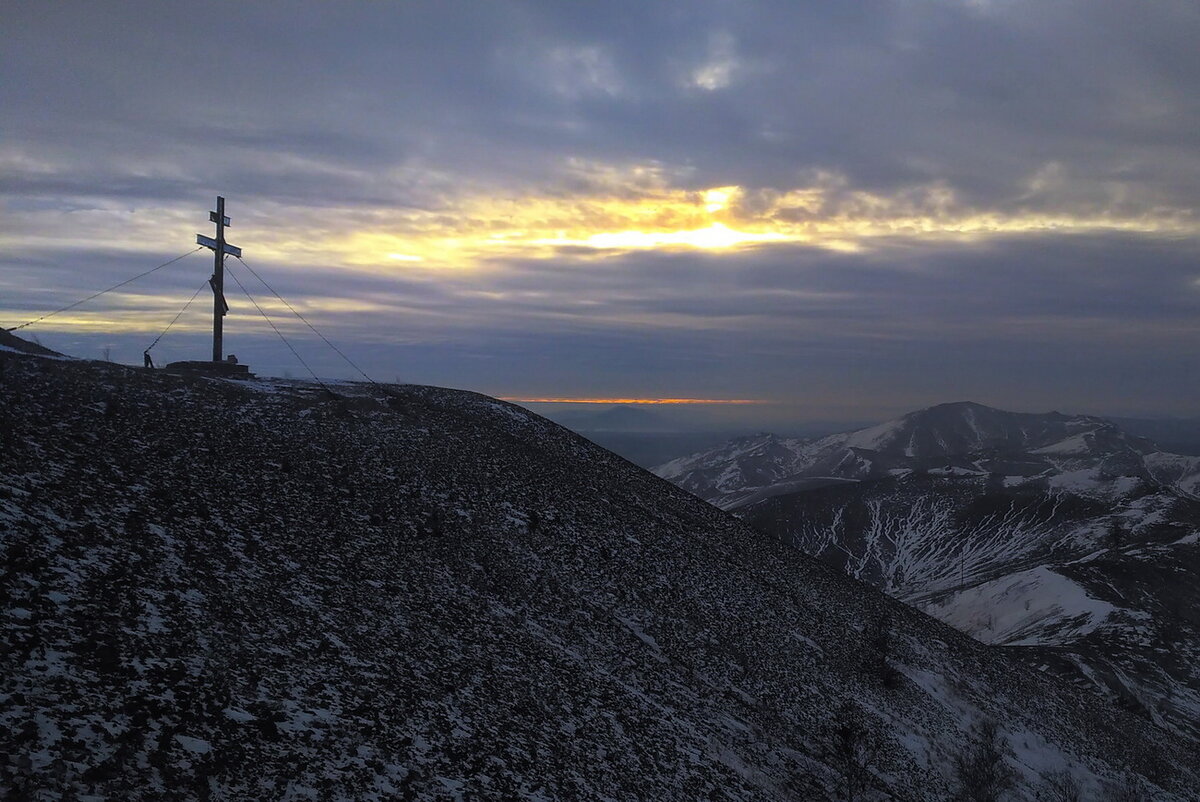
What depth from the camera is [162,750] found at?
11.4 meters

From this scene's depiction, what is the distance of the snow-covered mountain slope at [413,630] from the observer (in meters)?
12.8

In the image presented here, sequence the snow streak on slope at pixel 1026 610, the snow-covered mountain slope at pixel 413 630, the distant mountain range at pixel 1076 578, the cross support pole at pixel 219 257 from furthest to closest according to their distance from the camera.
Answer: the snow streak on slope at pixel 1026 610 < the distant mountain range at pixel 1076 578 < the cross support pole at pixel 219 257 < the snow-covered mountain slope at pixel 413 630

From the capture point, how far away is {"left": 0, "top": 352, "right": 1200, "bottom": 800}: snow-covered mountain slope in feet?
42.0

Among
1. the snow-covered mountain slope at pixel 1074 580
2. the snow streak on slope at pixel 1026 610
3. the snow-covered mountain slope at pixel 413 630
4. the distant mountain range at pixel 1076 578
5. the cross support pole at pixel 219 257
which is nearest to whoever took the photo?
the snow-covered mountain slope at pixel 413 630

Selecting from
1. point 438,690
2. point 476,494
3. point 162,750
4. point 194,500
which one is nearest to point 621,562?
point 476,494

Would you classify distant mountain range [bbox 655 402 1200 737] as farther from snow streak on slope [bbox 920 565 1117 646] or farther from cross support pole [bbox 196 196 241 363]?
cross support pole [bbox 196 196 241 363]

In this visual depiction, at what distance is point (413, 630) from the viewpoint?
20.5 m

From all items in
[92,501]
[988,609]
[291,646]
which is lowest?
[988,609]

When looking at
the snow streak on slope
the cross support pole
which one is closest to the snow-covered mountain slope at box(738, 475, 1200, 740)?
the snow streak on slope

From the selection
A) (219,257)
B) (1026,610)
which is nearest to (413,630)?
(219,257)

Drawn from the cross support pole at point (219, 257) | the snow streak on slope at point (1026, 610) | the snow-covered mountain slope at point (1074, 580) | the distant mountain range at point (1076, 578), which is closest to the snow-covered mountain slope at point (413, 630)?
the cross support pole at point (219, 257)

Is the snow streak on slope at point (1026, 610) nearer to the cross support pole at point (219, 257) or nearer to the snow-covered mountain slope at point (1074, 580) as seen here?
the snow-covered mountain slope at point (1074, 580)

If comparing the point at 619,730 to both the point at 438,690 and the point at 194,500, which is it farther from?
the point at 194,500

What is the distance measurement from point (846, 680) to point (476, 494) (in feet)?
65.6
